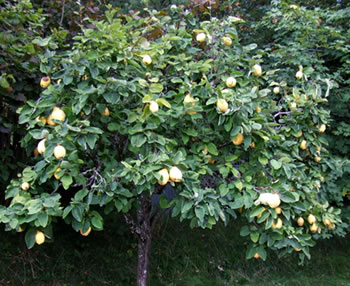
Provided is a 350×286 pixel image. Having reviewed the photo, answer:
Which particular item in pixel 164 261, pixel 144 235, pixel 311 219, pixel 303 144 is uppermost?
pixel 303 144

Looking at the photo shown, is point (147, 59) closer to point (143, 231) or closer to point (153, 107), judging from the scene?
point (153, 107)

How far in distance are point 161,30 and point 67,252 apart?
2.46 metres

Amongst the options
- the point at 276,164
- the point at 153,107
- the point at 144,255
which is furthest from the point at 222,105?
the point at 144,255

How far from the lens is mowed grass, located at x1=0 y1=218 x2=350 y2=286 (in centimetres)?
356

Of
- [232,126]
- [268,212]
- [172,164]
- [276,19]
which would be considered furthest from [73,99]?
[276,19]

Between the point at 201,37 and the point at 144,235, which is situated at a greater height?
the point at 201,37

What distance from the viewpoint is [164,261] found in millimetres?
3982

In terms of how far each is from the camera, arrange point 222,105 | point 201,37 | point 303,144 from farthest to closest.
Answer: point 303,144 < point 201,37 < point 222,105

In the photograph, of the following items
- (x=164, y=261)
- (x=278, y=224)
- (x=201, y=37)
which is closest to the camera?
(x=278, y=224)

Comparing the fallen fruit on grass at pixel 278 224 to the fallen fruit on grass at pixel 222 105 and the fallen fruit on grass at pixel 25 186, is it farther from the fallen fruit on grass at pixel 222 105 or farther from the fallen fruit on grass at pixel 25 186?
the fallen fruit on grass at pixel 25 186

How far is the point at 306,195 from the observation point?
229 cm

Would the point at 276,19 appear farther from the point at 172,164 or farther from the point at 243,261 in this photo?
the point at 172,164

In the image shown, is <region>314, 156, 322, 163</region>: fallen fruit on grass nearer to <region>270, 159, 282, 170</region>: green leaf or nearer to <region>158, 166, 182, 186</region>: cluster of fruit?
<region>270, 159, 282, 170</region>: green leaf

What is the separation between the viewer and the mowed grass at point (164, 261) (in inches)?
140
